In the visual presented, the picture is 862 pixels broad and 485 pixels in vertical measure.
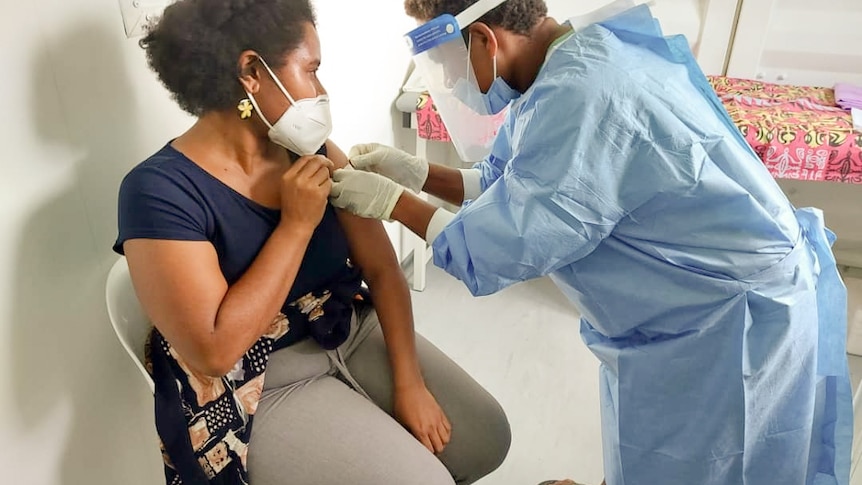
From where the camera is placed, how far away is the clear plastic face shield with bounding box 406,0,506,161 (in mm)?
1137

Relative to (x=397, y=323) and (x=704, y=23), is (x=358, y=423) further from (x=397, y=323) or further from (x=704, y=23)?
(x=704, y=23)

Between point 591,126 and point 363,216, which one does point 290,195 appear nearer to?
point 363,216

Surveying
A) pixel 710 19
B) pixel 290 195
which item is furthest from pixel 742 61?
pixel 290 195

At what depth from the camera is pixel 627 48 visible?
1.10 m

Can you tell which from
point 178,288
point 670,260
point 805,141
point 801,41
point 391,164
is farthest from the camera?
point 801,41

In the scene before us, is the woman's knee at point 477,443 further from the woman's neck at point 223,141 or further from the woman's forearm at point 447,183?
the woman's neck at point 223,141

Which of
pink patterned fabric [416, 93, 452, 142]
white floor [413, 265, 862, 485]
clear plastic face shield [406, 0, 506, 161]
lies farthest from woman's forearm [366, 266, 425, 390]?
pink patterned fabric [416, 93, 452, 142]

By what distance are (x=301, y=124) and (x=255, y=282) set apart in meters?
0.28

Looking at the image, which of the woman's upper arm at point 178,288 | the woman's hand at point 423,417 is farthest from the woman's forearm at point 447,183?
the woman's upper arm at point 178,288

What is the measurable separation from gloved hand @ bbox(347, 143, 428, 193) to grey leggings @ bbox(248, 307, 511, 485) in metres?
0.33

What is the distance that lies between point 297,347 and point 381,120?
4.25ft

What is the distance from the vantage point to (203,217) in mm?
1027

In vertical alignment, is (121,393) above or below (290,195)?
below

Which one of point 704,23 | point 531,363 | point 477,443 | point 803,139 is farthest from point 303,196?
point 704,23
